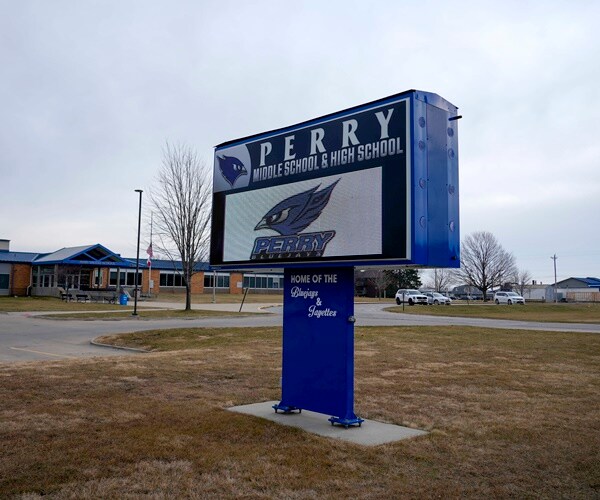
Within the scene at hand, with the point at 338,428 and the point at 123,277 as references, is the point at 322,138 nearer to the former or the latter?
the point at 338,428

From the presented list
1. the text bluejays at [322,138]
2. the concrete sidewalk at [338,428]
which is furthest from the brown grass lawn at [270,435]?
the text bluejays at [322,138]

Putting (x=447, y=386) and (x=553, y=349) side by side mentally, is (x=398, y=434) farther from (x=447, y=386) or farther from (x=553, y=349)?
(x=553, y=349)

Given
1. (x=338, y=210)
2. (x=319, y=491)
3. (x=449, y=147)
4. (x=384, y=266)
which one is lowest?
(x=319, y=491)

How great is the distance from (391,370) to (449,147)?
663cm

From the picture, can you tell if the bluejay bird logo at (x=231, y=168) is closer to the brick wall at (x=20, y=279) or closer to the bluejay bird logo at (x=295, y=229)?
the bluejay bird logo at (x=295, y=229)

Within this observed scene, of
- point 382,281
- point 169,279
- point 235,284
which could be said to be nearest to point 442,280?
point 382,281

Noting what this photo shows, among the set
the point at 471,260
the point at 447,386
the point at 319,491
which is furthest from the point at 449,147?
the point at 471,260

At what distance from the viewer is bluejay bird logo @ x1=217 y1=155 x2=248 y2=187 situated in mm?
9117

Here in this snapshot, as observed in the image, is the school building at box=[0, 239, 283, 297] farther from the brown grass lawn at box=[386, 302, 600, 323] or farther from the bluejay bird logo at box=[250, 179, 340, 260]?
the bluejay bird logo at box=[250, 179, 340, 260]

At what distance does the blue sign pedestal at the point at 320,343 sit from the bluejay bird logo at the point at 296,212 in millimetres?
608

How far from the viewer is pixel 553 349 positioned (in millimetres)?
16797

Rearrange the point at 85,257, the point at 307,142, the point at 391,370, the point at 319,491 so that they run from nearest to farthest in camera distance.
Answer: the point at 319,491 → the point at 307,142 → the point at 391,370 → the point at 85,257

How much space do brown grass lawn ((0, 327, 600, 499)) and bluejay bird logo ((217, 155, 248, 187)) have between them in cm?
331

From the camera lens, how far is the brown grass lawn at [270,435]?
5031mm
